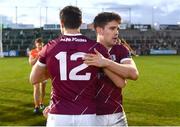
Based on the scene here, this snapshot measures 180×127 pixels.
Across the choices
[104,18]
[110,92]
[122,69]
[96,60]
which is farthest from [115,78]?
[104,18]

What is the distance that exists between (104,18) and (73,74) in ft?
2.87

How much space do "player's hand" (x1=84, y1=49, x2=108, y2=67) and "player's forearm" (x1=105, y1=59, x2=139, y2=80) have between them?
47 millimetres

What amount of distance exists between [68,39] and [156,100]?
41.3ft

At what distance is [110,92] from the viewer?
6012 mm

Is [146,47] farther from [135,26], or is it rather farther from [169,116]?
[169,116]

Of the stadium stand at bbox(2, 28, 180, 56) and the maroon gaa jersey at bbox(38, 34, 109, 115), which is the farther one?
the stadium stand at bbox(2, 28, 180, 56)

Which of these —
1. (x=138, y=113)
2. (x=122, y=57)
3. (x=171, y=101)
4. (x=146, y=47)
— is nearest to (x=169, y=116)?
(x=138, y=113)

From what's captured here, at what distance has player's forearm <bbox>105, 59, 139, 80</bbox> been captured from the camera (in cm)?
535

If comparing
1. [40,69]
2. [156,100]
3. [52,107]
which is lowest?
[156,100]

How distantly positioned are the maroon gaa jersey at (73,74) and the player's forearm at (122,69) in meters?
0.15

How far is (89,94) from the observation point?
5328mm

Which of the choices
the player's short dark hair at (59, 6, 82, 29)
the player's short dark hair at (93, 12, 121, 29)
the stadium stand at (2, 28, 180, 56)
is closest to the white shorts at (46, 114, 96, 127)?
the player's short dark hair at (59, 6, 82, 29)

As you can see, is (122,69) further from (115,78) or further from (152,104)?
(152,104)

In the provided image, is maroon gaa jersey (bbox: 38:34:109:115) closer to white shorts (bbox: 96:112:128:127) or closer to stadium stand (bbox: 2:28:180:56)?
white shorts (bbox: 96:112:128:127)
